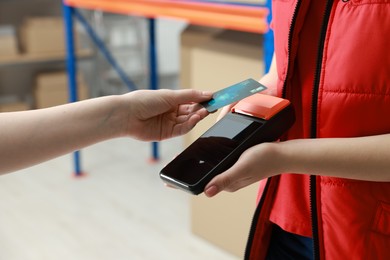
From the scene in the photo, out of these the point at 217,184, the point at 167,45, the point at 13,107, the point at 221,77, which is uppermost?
the point at 217,184

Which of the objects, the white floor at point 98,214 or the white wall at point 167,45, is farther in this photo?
the white wall at point 167,45

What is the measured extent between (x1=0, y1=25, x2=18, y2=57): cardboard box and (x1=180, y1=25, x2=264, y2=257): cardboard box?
1.70 meters

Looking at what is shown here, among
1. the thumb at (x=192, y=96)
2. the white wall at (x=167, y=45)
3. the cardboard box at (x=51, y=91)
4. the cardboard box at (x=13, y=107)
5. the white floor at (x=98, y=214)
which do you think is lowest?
the white floor at (x=98, y=214)

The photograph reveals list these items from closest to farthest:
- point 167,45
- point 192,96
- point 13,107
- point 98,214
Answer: point 192,96 → point 98,214 → point 13,107 → point 167,45

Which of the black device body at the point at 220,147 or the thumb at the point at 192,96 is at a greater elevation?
the thumb at the point at 192,96

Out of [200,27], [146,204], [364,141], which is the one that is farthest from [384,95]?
[146,204]

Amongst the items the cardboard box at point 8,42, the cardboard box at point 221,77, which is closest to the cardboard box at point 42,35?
the cardboard box at point 8,42

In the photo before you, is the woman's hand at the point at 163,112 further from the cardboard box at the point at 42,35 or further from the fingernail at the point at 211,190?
the cardboard box at the point at 42,35

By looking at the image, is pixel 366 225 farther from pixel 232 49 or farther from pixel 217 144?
pixel 232 49

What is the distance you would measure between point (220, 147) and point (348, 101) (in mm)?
193

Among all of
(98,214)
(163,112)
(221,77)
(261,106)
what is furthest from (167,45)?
(261,106)

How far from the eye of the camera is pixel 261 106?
831 mm

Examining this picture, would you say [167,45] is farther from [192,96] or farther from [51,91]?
[192,96]

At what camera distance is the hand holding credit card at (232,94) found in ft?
2.87
